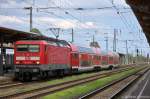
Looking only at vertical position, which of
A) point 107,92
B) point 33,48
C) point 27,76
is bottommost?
point 107,92

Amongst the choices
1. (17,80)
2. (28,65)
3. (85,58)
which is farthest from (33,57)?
(85,58)

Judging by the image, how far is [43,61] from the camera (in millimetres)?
32250

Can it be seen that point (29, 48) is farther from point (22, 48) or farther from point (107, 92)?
point (107, 92)

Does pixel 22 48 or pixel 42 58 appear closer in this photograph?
pixel 42 58

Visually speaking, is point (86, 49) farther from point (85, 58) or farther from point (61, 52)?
point (61, 52)

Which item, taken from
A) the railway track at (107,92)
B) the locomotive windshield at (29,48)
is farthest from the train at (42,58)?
the railway track at (107,92)

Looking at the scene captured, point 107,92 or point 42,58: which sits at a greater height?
point 42,58

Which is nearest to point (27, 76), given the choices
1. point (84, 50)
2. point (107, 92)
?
point (107, 92)

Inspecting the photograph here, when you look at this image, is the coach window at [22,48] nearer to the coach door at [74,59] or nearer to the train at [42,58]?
the train at [42,58]

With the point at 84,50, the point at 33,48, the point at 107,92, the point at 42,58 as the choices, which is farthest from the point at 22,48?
the point at 84,50

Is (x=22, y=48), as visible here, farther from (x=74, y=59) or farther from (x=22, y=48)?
(x=74, y=59)

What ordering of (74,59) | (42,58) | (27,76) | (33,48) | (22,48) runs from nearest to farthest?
(42,58), (33,48), (22,48), (27,76), (74,59)

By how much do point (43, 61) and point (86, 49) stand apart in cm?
1855

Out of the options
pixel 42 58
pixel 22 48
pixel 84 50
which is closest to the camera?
pixel 42 58
